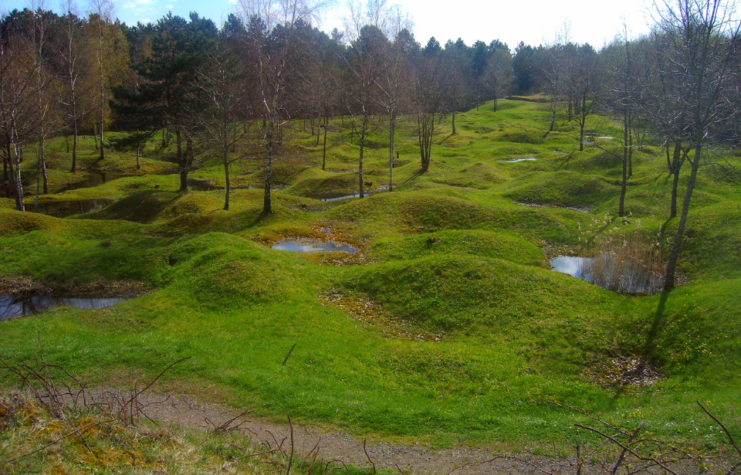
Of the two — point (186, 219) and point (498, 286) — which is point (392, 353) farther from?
point (186, 219)

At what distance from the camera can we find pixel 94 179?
5497 centimetres

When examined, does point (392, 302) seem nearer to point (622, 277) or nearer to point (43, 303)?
point (622, 277)

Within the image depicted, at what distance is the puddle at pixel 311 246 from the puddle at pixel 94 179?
3349 centimetres

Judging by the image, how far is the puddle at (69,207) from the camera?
40.3 metres

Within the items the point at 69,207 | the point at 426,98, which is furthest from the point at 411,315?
the point at 426,98

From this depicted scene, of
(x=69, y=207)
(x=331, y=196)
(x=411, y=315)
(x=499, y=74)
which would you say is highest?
(x=499, y=74)

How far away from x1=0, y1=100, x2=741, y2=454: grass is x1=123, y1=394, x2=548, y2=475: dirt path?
519 millimetres

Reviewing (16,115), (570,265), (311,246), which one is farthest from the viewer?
(16,115)

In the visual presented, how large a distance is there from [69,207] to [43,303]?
23682 millimetres

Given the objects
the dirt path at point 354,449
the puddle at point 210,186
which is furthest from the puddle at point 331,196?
the dirt path at point 354,449

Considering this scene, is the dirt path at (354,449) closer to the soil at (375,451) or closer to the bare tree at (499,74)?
the soil at (375,451)

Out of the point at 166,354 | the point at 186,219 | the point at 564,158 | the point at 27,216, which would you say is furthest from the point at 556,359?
the point at 564,158

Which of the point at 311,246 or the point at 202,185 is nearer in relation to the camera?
the point at 311,246

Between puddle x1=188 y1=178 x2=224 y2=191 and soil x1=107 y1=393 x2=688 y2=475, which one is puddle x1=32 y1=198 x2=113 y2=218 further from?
soil x1=107 y1=393 x2=688 y2=475
